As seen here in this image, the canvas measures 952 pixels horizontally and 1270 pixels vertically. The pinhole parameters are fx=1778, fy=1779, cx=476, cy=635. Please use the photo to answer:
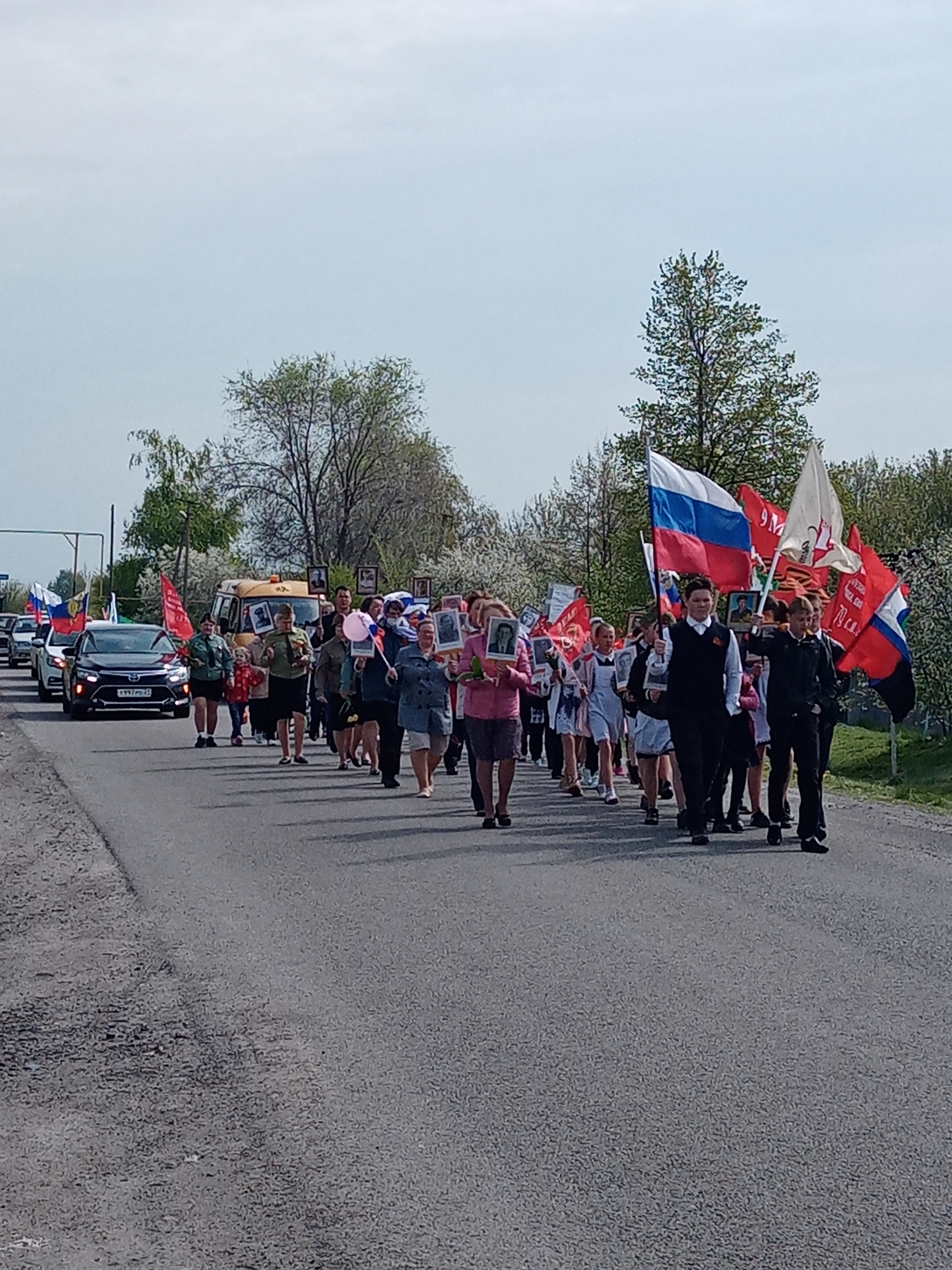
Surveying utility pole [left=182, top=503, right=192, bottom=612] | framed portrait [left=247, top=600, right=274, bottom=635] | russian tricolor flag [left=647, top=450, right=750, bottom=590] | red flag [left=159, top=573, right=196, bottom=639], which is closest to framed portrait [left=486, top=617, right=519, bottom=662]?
russian tricolor flag [left=647, top=450, right=750, bottom=590]

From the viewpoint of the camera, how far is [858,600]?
56.8 ft

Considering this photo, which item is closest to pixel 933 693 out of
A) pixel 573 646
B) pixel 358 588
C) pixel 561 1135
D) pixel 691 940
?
pixel 358 588

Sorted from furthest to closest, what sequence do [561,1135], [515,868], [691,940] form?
[515,868]
[691,940]
[561,1135]

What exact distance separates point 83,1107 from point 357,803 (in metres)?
10.00

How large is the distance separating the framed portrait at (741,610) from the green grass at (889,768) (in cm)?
466

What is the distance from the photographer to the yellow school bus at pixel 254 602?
3406cm

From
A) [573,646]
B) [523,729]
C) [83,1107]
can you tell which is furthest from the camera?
[523,729]

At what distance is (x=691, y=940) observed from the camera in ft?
28.7

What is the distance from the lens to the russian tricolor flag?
52.2 feet

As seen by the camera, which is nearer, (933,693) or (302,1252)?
(302,1252)

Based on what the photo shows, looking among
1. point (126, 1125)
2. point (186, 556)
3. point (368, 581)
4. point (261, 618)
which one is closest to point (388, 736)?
point (261, 618)

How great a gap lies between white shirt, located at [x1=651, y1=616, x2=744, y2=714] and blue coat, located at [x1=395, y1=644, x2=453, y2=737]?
13.2 ft

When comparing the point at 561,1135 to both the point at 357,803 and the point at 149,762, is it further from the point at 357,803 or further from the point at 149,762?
the point at 149,762

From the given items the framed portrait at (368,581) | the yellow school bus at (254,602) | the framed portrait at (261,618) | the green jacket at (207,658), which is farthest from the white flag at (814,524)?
the yellow school bus at (254,602)
